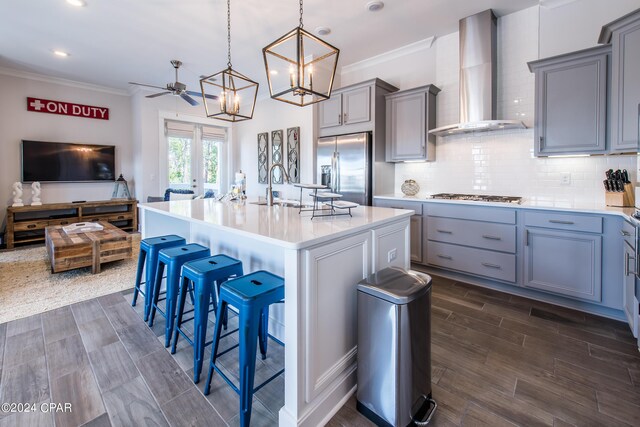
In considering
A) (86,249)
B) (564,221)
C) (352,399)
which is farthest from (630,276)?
(86,249)

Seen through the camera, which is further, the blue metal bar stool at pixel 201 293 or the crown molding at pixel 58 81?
the crown molding at pixel 58 81

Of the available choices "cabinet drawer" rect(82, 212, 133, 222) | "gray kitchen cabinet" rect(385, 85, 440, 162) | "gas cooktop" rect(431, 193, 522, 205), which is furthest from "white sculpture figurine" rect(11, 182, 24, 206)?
"gas cooktop" rect(431, 193, 522, 205)

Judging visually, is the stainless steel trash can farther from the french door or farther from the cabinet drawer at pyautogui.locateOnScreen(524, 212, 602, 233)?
the french door

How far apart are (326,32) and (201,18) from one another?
1.45 m

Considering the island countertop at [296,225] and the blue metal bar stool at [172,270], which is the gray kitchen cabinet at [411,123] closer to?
the island countertop at [296,225]

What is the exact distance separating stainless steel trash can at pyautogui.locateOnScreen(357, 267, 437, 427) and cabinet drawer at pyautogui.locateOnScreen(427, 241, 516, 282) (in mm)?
1927

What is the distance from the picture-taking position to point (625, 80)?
2.29 m

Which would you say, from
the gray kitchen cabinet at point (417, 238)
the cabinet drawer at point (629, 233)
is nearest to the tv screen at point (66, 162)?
the gray kitchen cabinet at point (417, 238)

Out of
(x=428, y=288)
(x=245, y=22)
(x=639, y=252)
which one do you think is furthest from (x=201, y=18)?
(x=639, y=252)

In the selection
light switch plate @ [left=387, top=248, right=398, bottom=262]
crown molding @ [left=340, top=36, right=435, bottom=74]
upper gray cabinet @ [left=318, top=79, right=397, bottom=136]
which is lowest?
light switch plate @ [left=387, top=248, right=398, bottom=262]

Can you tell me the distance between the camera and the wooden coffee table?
10.9ft

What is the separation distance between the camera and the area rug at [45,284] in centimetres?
265

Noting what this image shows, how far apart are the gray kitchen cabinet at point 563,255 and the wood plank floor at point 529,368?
0.73 feet

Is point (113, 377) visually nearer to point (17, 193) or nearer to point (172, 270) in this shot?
point (172, 270)
